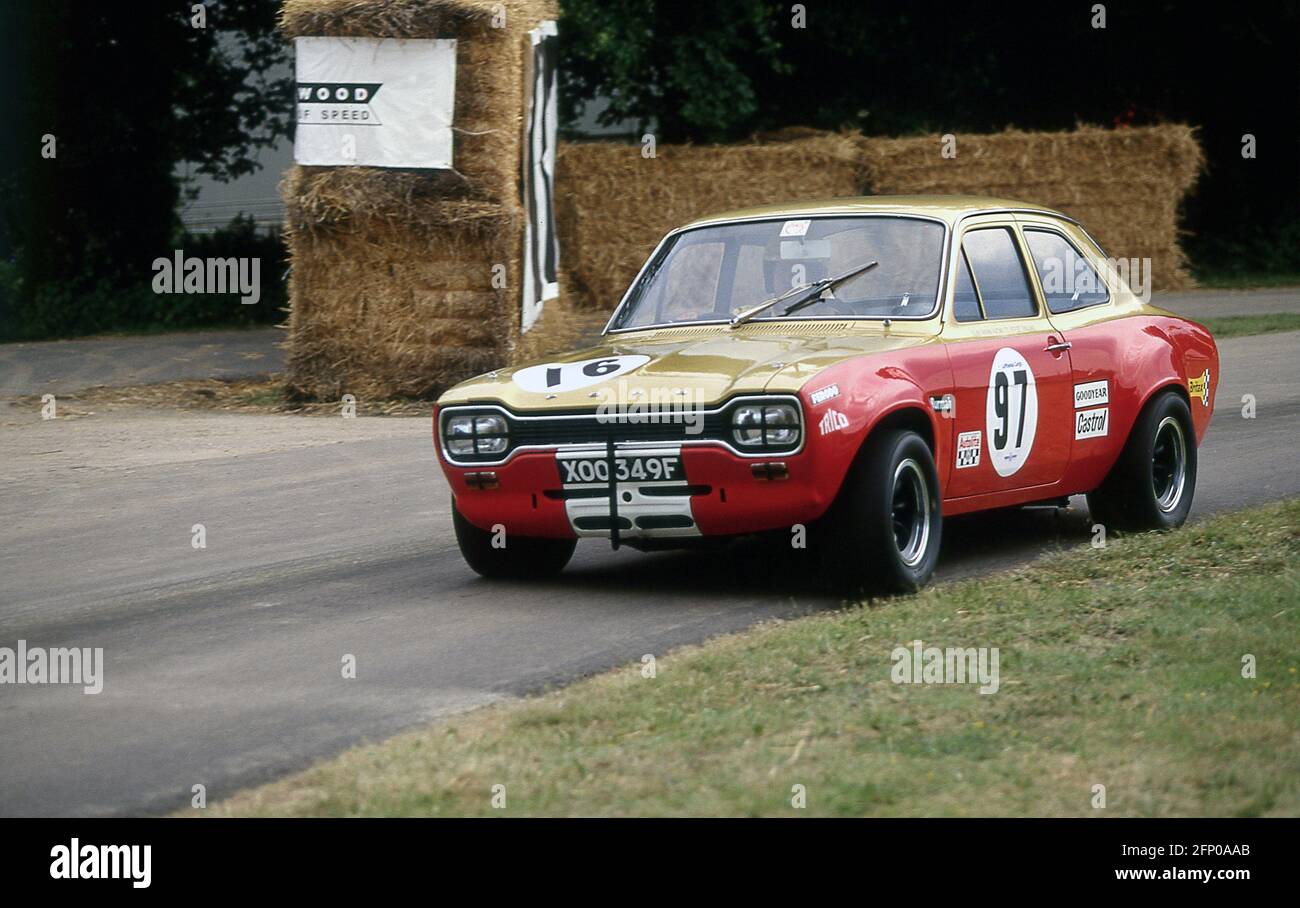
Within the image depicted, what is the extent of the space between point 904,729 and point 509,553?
3.03 meters

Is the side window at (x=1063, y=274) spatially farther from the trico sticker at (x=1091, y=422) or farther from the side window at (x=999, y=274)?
the trico sticker at (x=1091, y=422)

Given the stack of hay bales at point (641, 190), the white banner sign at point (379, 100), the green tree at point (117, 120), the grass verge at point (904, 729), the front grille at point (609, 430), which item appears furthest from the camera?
the stack of hay bales at point (641, 190)

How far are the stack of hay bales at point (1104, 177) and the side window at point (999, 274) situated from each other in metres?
17.6

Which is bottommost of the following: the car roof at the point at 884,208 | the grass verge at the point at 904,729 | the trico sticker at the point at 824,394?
the grass verge at the point at 904,729

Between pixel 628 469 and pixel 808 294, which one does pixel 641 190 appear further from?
pixel 628 469

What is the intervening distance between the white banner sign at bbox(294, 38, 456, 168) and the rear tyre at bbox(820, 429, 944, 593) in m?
8.61

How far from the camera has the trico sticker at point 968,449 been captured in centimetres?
749

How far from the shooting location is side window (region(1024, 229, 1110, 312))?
8461 mm

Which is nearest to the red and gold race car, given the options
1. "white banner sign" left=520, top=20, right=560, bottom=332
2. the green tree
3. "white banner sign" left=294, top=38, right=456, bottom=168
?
"white banner sign" left=294, top=38, right=456, bottom=168

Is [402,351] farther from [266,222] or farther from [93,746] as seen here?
[266,222]

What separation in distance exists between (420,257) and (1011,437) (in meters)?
8.26

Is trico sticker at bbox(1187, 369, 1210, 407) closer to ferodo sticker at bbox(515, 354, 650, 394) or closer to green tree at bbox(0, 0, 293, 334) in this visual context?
ferodo sticker at bbox(515, 354, 650, 394)

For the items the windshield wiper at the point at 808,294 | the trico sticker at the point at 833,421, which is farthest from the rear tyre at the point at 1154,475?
the trico sticker at the point at 833,421

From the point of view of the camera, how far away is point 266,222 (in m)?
27.5
